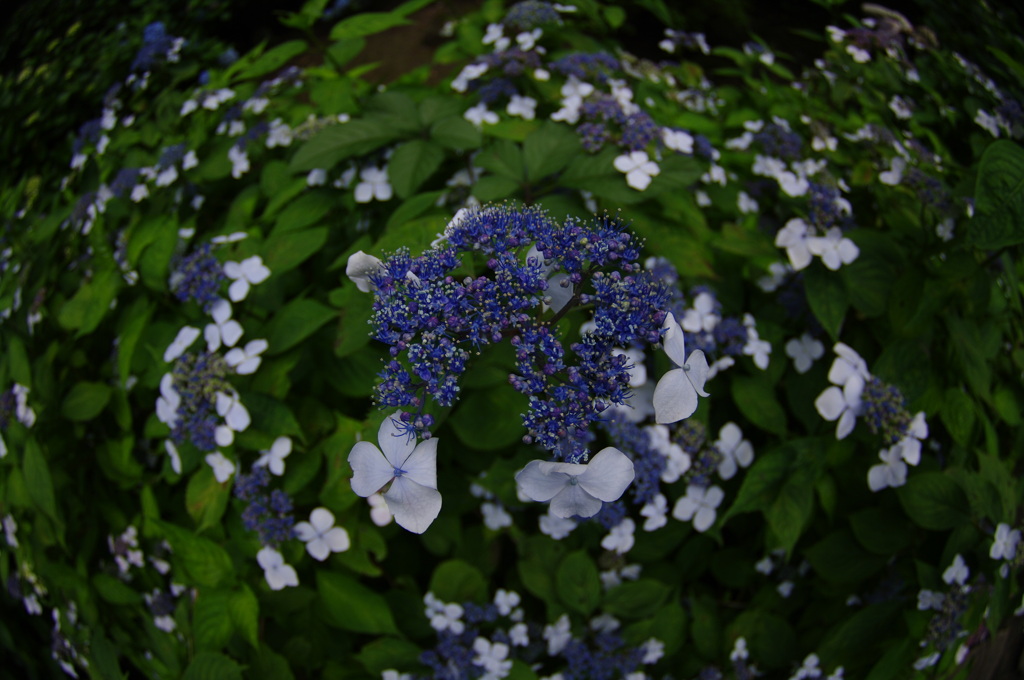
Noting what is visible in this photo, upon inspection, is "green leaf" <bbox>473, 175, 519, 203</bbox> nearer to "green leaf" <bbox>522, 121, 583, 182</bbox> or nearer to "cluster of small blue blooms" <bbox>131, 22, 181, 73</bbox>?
"green leaf" <bbox>522, 121, 583, 182</bbox>

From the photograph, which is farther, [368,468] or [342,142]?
[342,142]

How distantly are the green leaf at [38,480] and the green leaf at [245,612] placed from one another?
0.49m

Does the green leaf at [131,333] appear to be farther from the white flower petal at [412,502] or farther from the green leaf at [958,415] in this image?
the green leaf at [958,415]

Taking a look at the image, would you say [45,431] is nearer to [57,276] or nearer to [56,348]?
[56,348]

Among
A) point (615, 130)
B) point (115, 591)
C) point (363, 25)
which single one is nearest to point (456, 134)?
point (615, 130)

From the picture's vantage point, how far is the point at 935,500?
60.6 inches

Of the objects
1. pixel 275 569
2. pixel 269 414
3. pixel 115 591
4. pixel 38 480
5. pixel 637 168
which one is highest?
pixel 637 168

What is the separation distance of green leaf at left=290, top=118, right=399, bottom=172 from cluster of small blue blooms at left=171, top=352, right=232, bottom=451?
49 centimetres

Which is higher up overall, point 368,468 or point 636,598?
point 368,468

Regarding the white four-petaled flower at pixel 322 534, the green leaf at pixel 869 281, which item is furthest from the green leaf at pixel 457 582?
the green leaf at pixel 869 281

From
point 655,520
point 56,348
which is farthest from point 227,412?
point 655,520

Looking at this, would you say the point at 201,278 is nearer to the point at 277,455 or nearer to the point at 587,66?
the point at 277,455

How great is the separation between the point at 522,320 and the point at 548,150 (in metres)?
0.89

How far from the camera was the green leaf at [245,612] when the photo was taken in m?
1.44
